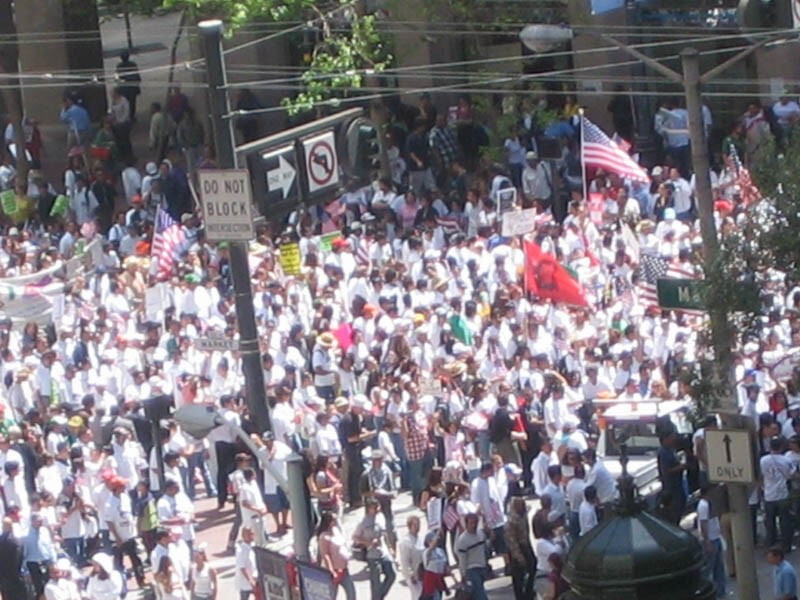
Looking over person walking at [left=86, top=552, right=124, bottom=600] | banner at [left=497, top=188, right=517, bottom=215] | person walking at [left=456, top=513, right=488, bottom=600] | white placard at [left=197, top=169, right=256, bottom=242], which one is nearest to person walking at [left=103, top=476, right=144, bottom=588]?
person walking at [left=86, top=552, right=124, bottom=600]

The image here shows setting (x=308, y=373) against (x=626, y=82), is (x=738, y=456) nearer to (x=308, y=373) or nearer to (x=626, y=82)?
(x=308, y=373)

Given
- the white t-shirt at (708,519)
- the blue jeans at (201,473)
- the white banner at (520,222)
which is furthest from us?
the white banner at (520,222)

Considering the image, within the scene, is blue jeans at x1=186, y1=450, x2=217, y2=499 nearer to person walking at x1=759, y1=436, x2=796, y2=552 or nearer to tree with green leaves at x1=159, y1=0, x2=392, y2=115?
person walking at x1=759, y1=436, x2=796, y2=552

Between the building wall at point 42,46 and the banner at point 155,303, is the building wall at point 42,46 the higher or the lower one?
the higher one

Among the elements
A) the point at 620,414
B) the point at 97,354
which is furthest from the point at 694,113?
the point at 97,354

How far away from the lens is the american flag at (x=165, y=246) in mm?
30172

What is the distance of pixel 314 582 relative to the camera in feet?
52.6

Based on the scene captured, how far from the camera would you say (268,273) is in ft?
97.5

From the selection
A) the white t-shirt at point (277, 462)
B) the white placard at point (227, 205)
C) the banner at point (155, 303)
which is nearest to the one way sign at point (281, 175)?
the white placard at point (227, 205)

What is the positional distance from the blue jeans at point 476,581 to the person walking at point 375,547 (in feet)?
2.97

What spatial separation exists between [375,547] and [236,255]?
241 inches

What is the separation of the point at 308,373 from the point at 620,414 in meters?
5.15

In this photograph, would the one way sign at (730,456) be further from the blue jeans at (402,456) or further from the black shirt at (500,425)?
the blue jeans at (402,456)

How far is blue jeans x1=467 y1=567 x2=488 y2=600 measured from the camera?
2111 centimetres
